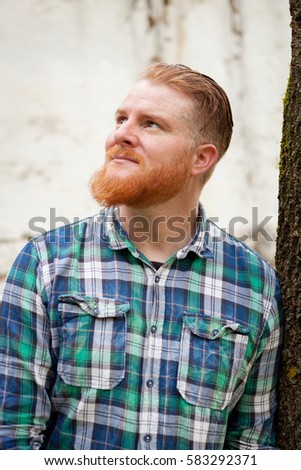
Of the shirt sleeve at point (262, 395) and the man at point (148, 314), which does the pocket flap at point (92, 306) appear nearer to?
the man at point (148, 314)

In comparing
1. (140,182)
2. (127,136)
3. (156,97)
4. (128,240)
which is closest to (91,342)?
(128,240)

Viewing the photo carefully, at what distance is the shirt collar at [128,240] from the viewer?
6.73 feet

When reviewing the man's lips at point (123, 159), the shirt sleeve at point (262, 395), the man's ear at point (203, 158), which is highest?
the man's ear at point (203, 158)

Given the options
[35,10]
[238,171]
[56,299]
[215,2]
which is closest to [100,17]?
[35,10]

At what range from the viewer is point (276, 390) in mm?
2139

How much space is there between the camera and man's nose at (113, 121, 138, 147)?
2053 millimetres

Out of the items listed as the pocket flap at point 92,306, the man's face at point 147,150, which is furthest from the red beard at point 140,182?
the pocket flap at point 92,306

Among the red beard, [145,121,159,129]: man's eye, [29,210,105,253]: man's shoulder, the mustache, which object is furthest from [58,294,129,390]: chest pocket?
[145,121,159,129]: man's eye

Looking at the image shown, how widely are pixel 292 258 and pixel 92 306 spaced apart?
0.57m

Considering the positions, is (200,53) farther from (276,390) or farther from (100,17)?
(276,390)

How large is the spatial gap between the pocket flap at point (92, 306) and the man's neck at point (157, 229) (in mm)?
190

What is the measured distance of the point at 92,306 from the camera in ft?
6.46

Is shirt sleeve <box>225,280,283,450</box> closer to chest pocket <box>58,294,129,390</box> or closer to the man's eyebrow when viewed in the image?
chest pocket <box>58,294,129,390</box>

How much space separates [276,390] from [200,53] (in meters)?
3.28
